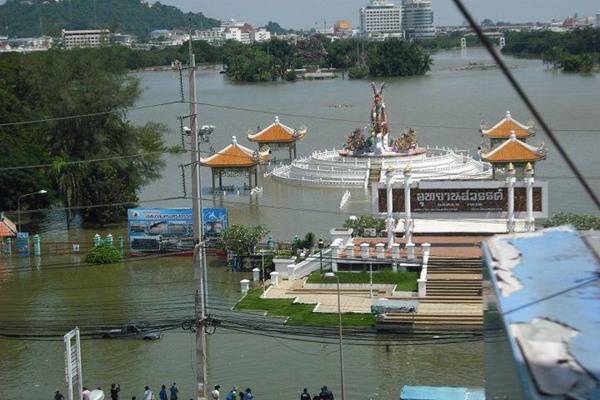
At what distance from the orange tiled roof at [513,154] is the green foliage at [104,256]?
10849mm

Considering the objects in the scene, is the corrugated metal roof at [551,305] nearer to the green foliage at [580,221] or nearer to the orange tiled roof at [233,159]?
the green foliage at [580,221]

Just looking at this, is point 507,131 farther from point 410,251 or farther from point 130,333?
point 130,333

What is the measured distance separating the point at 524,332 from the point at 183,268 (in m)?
18.2

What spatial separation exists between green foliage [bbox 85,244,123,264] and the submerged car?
5.93m

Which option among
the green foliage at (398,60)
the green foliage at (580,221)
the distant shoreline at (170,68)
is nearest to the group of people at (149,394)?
the green foliage at (580,221)

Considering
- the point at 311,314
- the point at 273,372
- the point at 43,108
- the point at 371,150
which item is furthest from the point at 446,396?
the point at 43,108

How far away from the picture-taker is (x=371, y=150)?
3120 cm

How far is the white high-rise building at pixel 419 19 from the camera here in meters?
145

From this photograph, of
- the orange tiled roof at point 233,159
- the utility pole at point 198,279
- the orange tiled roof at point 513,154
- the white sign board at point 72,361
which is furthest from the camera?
the orange tiled roof at point 233,159

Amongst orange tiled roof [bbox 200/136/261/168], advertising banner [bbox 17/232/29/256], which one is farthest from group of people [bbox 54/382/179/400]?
orange tiled roof [bbox 200/136/261/168]

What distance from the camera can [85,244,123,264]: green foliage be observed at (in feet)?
70.8

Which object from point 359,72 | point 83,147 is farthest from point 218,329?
point 359,72

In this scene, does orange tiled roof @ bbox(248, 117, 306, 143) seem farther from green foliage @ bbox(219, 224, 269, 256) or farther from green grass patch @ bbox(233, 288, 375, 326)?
green grass patch @ bbox(233, 288, 375, 326)

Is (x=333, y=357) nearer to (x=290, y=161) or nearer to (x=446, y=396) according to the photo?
(x=446, y=396)
